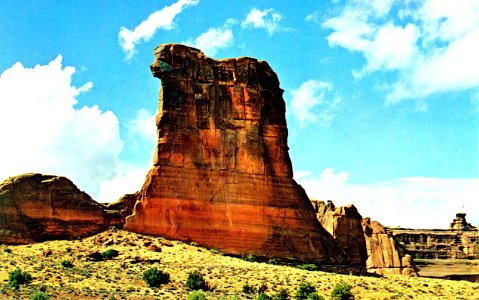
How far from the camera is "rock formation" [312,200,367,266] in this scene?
243ft

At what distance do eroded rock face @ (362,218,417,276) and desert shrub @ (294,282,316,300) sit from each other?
48439 millimetres

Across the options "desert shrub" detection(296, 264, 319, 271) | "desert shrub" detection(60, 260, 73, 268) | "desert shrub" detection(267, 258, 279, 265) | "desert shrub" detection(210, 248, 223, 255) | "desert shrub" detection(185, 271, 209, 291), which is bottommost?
"desert shrub" detection(185, 271, 209, 291)

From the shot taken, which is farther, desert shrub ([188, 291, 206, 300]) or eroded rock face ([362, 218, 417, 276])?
eroded rock face ([362, 218, 417, 276])

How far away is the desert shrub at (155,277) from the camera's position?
52.0 m

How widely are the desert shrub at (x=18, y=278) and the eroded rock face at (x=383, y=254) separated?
58.6 metres

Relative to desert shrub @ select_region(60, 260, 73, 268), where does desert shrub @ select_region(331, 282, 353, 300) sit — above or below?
below

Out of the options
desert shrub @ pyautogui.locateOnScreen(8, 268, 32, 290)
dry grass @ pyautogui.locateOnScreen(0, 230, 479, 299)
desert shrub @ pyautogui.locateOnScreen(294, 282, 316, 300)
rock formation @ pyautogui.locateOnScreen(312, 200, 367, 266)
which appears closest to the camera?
desert shrub @ pyautogui.locateOnScreen(8, 268, 32, 290)

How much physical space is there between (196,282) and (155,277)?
2.73 m

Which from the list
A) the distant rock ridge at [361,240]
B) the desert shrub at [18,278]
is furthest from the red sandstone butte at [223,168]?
the desert shrub at [18,278]

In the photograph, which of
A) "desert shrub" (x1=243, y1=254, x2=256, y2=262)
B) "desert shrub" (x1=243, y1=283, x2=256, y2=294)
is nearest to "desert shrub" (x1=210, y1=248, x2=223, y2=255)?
"desert shrub" (x1=243, y1=254, x2=256, y2=262)

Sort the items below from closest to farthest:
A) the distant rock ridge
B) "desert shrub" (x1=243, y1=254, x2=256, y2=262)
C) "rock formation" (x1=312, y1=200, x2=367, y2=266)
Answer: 1. "desert shrub" (x1=243, y1=254, x2=256, y2=262)
2. "rock formation" (x1=312, y1=200, x2=367, y2=266)
3. the distant rock ridge

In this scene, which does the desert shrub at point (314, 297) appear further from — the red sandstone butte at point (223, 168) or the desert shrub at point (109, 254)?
the desert shrub at point (109, 254)

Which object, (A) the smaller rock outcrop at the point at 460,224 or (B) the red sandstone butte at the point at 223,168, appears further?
(A) the smaller rock outcrop at the point at 460,224

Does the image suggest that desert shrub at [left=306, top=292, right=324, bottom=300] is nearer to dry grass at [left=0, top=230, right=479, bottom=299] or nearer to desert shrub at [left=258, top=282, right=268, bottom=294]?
dry grass at [left=0, top=230, right=479, bottom=299]
